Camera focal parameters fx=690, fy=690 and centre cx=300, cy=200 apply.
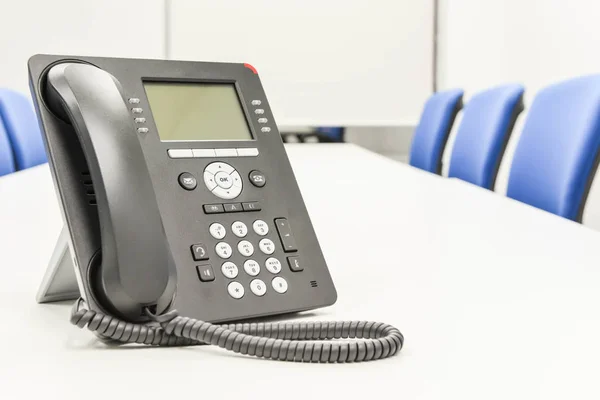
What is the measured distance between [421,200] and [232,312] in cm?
74

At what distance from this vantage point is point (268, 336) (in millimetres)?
410

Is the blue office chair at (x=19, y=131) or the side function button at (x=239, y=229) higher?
the side function button at (x=239, y=229)

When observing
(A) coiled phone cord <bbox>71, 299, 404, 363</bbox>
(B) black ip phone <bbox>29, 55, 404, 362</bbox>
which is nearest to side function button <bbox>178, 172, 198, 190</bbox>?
(B) black ip phone <bbox>29, 55, 404, 362</bbox>

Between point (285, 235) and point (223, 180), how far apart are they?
0.06 meters

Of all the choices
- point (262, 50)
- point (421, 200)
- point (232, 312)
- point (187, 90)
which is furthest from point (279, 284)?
point (262, 50)

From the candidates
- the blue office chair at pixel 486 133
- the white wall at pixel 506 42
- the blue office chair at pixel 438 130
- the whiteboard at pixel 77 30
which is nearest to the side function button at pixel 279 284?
the blue office chair at pixel 486 133

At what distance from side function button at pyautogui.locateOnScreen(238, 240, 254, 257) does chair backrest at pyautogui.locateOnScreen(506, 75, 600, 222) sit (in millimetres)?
1015

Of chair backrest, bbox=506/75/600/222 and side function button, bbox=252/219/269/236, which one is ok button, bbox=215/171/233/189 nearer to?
side function button, bbox=252/219/269/236

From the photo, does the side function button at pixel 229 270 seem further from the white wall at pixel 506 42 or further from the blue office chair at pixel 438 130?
the white wall at pixel 506 42

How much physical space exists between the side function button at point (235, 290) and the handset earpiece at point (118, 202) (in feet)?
0.13

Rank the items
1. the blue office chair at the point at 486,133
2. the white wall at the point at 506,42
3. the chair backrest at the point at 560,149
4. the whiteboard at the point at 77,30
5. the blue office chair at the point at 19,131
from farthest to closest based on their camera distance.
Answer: the whiteboard at the point at 77,30
the white wall at the point at 506,42
the blue office chair at the point at 19,131
the blue office chair at the point at 486,133
the chair backrest at the point at 560,149

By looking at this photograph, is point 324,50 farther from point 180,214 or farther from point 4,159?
point 180,214

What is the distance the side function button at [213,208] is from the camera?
0.46 m

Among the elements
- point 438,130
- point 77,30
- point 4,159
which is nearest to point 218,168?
point 4,159
